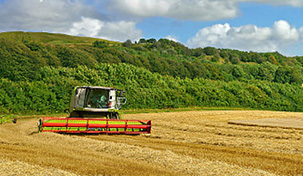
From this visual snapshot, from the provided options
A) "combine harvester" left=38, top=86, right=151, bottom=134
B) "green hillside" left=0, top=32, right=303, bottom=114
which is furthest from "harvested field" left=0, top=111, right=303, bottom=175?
"green hillside" left=0, top=32, right=303, bottom=114

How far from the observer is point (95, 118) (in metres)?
16.8

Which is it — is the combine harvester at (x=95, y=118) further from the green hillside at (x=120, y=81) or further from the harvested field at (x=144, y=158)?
the green hillside at (x=120, y=81)

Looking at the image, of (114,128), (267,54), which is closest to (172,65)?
(114,128)

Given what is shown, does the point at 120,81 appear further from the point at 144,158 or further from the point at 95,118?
the point at 144,158

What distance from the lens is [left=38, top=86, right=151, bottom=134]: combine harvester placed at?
15022 millimetres

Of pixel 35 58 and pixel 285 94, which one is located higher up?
pixel 35 58

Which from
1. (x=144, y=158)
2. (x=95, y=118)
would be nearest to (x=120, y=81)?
(x=95, y=118)

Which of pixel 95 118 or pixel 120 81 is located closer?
pixel 95 118

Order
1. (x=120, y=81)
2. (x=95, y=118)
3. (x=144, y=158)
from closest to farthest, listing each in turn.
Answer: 1. (x=144, y=158)
2. (x=95, y=118)
3. (x=120, y=81)

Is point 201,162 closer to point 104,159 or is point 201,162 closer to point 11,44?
point 104,159

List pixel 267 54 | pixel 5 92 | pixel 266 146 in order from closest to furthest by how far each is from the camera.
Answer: pixel 266 146 → pixel 5 92 → pixel 267 54

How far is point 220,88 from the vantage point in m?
48.1

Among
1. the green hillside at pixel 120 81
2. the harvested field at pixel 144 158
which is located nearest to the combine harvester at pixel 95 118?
the harvested field at pixel 144 158

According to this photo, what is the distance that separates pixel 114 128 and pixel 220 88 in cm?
3418
